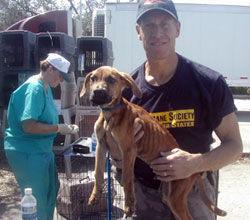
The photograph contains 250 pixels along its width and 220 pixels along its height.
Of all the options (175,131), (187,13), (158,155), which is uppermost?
(187,13)

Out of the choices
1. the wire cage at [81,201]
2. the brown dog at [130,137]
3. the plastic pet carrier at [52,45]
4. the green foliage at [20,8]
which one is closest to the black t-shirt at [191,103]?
the brown dog at [130,137]

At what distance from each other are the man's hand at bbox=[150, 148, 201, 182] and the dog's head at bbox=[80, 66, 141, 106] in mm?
504

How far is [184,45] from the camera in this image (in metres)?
12.4

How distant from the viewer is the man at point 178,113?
6.82 ft

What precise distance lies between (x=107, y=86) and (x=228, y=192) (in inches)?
162

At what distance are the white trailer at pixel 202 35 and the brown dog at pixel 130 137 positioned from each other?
9880 mm

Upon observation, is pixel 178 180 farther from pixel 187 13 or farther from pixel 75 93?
pixel 187 13

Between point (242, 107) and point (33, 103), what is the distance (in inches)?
473

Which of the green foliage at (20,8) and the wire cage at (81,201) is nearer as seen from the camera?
the wire cage at (81,201)

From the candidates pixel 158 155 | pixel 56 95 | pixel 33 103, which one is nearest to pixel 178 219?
pixel 158 155

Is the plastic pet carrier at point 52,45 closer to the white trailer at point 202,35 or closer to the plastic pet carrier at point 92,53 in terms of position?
the plastic pet carrier at point 92,53

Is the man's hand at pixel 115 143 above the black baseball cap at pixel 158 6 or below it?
below

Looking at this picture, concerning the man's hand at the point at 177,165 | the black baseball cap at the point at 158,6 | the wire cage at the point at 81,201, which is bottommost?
the wire cage at the point at 81,201

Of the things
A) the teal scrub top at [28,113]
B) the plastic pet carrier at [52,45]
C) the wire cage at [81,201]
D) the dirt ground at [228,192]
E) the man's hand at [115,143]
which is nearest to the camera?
the man's hand at [115,143]
